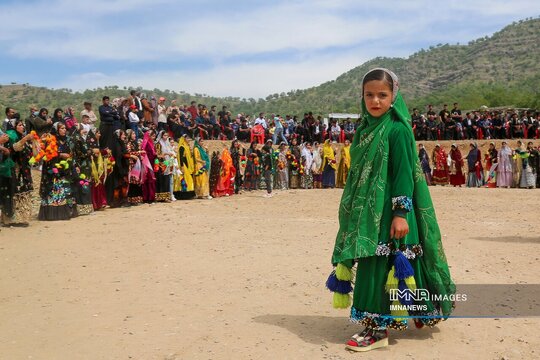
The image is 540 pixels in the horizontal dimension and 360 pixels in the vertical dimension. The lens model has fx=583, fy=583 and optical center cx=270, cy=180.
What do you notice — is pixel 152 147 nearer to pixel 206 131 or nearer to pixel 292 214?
pixel 292 214

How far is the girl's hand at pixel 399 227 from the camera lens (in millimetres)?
4246

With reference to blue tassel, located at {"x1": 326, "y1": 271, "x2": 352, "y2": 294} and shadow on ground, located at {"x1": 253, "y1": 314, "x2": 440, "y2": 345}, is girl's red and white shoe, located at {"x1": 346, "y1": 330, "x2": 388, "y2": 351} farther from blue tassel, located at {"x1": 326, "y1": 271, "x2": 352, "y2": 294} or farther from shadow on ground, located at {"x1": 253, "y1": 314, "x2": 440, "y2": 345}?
blue tassel, located at {"x1": 326, "y1": 271, "x2": 352, "y2": 294}

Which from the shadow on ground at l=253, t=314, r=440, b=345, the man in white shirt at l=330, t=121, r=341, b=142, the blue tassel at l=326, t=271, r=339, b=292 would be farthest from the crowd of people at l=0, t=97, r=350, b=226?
the blue tassel at l=326, t=271, r=339, b=292

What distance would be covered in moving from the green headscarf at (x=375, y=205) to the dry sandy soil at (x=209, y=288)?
67 cm

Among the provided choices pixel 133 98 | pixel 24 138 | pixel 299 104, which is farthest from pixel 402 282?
pixel 299 104

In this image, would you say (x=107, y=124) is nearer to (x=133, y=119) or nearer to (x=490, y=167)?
(x=133, y=119)

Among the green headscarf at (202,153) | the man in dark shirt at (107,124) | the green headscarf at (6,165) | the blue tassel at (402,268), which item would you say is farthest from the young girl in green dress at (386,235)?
the green headscarf at (202,153)

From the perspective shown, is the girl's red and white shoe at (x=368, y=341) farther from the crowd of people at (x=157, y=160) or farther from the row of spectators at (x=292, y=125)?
the row of spectators at (x=292, y=125)

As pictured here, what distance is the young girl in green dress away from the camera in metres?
4.31

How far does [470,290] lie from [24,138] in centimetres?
803

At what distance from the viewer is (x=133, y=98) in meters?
17.5

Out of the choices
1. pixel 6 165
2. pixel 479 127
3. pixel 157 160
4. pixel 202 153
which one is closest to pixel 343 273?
pixel 6 165

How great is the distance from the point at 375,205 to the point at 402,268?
1.64 feet

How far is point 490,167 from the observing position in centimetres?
2236
